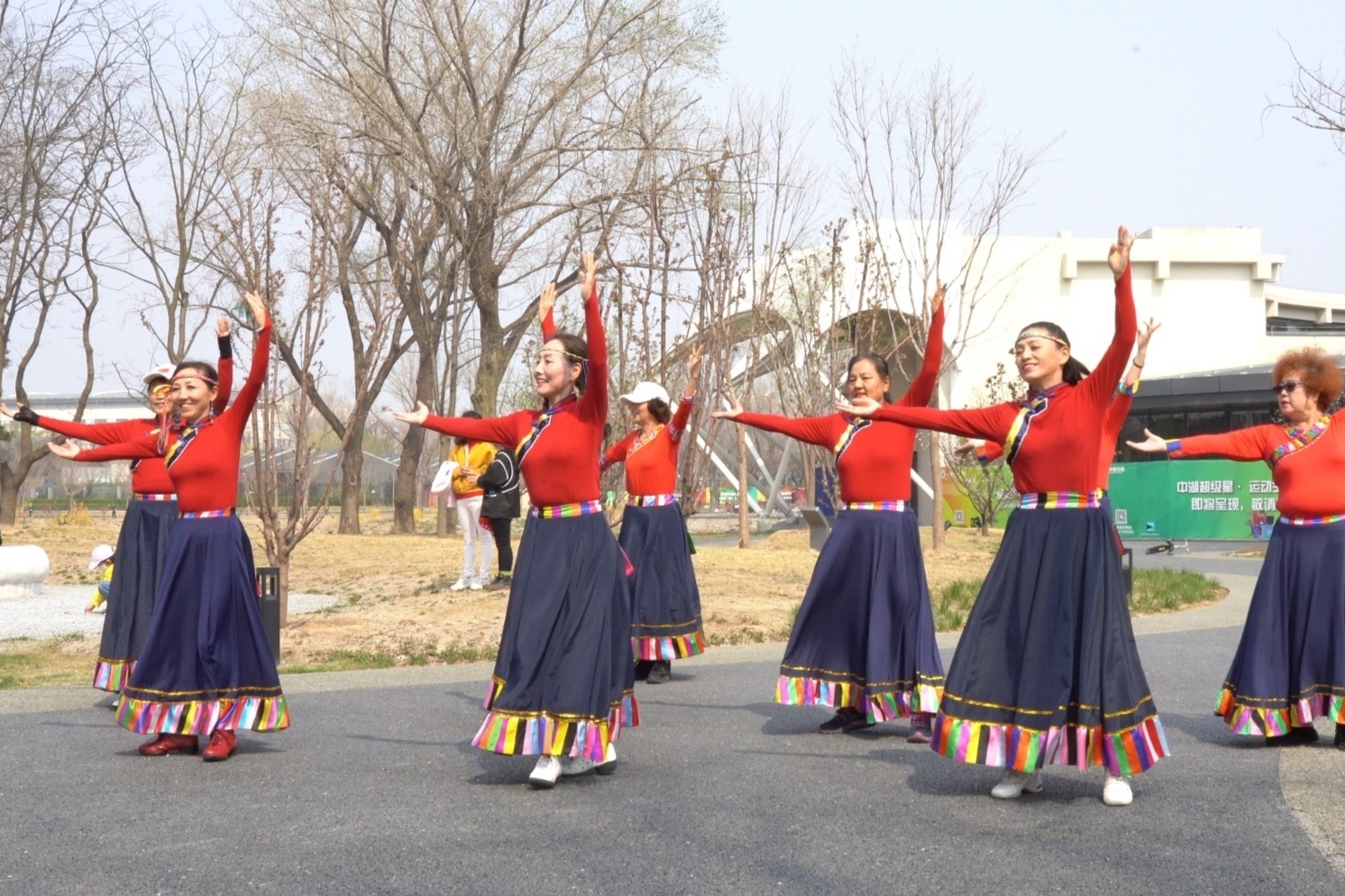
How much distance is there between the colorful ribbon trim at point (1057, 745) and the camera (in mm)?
5527

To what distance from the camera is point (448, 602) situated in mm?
14102

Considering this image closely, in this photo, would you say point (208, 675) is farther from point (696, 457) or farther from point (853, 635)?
point (696, 457)

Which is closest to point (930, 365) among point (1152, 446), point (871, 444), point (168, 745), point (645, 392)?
point (871, 444)

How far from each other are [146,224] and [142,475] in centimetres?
2514

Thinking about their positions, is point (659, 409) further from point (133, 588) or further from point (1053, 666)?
point (1053, 666)

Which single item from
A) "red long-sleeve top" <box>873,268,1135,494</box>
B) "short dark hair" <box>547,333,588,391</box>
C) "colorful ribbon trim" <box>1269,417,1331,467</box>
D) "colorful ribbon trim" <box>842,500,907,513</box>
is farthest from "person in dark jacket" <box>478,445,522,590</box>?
"red long-sleeve top" <box>873,268,1135,494</box>

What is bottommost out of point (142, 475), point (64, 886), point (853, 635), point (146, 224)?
point (64, 886)

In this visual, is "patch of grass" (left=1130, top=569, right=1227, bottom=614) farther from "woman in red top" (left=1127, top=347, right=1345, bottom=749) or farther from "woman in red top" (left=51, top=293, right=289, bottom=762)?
"woman in red top" (left=51, top=293, right=289, bottom=762)

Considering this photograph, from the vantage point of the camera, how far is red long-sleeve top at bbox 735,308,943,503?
7.45 metres

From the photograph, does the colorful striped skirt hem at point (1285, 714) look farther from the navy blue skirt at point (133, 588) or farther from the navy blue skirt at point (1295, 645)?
the navy blue skirt at point (133, 588)

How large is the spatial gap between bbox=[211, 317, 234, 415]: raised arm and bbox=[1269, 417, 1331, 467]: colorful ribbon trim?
525 centimetres

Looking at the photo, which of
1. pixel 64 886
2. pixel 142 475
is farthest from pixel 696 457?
pixel 64 886

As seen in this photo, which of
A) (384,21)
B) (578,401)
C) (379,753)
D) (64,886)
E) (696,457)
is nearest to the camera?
(64,886)

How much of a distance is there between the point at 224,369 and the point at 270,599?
3112 millimetres
